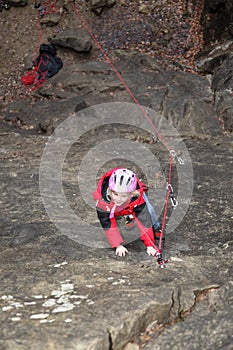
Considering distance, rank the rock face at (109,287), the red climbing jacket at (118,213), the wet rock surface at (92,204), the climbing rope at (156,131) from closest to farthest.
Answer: the rock face at (109,287), the wet rock surface at (92,204), the red climbing jacket at (118,213), the climbing rope at (156,131)

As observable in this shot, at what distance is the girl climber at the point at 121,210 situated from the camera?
13.7ft

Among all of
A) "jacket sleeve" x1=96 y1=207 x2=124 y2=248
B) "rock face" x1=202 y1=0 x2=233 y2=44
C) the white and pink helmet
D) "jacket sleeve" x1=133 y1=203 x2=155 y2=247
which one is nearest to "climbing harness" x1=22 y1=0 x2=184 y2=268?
"jacket sleeve" x1=133 y1=203 x2=155 y2=247

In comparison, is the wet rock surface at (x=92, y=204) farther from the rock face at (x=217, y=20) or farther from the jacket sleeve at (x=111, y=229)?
the rock face at (x=217, y=20)

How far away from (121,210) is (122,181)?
0.43m

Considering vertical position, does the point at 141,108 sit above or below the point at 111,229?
below

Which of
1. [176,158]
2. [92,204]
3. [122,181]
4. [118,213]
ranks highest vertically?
[122,181]

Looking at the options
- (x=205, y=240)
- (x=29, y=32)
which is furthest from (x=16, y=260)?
(x=29, y=32)

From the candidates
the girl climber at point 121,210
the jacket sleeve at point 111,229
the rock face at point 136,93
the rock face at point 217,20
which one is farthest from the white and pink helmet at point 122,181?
the rock face at point 217,20

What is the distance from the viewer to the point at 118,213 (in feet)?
14.4

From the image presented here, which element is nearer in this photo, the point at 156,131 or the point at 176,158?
the point at 176,158

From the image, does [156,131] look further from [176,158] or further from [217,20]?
[217,20]

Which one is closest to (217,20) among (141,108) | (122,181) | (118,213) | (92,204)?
(141,108)

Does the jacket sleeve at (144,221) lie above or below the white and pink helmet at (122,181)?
below

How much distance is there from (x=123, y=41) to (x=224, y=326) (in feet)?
33.7
